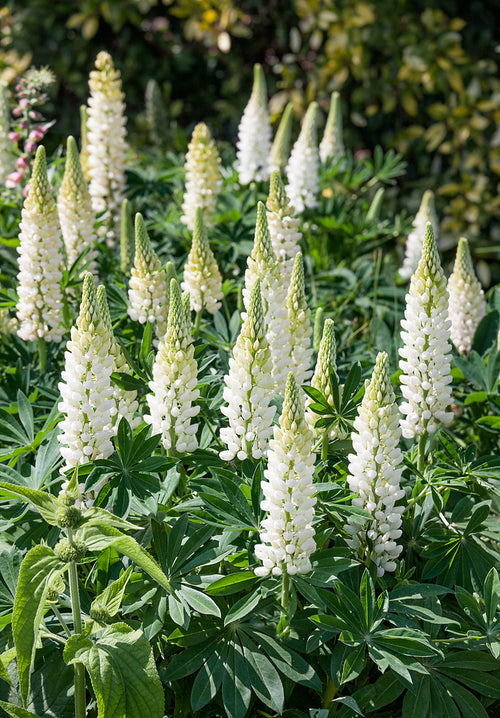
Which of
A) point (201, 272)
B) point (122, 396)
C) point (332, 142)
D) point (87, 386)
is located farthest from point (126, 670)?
point (332, 142)

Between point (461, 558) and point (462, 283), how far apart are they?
122cm

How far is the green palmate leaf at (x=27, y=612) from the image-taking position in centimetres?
173

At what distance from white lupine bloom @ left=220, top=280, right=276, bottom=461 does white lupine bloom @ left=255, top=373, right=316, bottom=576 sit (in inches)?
9.8

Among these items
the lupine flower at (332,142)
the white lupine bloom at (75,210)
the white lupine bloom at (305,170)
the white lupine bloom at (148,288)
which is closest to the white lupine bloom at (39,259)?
the white lupine bloom at (148,288)

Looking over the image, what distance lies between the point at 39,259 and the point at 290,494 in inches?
54.1

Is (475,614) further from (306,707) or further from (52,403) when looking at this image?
(52,403)

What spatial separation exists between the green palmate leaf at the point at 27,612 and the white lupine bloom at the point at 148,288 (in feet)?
3.76

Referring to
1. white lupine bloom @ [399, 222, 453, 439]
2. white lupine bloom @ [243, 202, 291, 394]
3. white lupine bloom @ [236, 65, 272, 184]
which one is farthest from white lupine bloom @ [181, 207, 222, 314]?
white lupine bloom @ [236, 65, 272, 184]

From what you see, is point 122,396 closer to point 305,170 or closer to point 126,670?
point 126,670

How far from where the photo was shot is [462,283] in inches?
125

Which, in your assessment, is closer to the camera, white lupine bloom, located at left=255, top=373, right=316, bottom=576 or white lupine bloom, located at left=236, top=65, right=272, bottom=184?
white lupine bloom, located at left=255, top=373, right=316, bottom=576

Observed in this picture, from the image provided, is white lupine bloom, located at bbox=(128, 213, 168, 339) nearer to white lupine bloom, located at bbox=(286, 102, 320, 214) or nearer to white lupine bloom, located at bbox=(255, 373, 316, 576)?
white lupine bloom, located at bbox=(255, 373, 316, 576)

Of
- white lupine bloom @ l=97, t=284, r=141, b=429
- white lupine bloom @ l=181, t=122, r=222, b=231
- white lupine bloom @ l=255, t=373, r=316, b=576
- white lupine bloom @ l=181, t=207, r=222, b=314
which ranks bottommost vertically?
white lupine bloom @ l=255, t=373, r=316, b=576

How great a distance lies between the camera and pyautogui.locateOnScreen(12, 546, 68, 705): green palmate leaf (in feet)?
5.67
